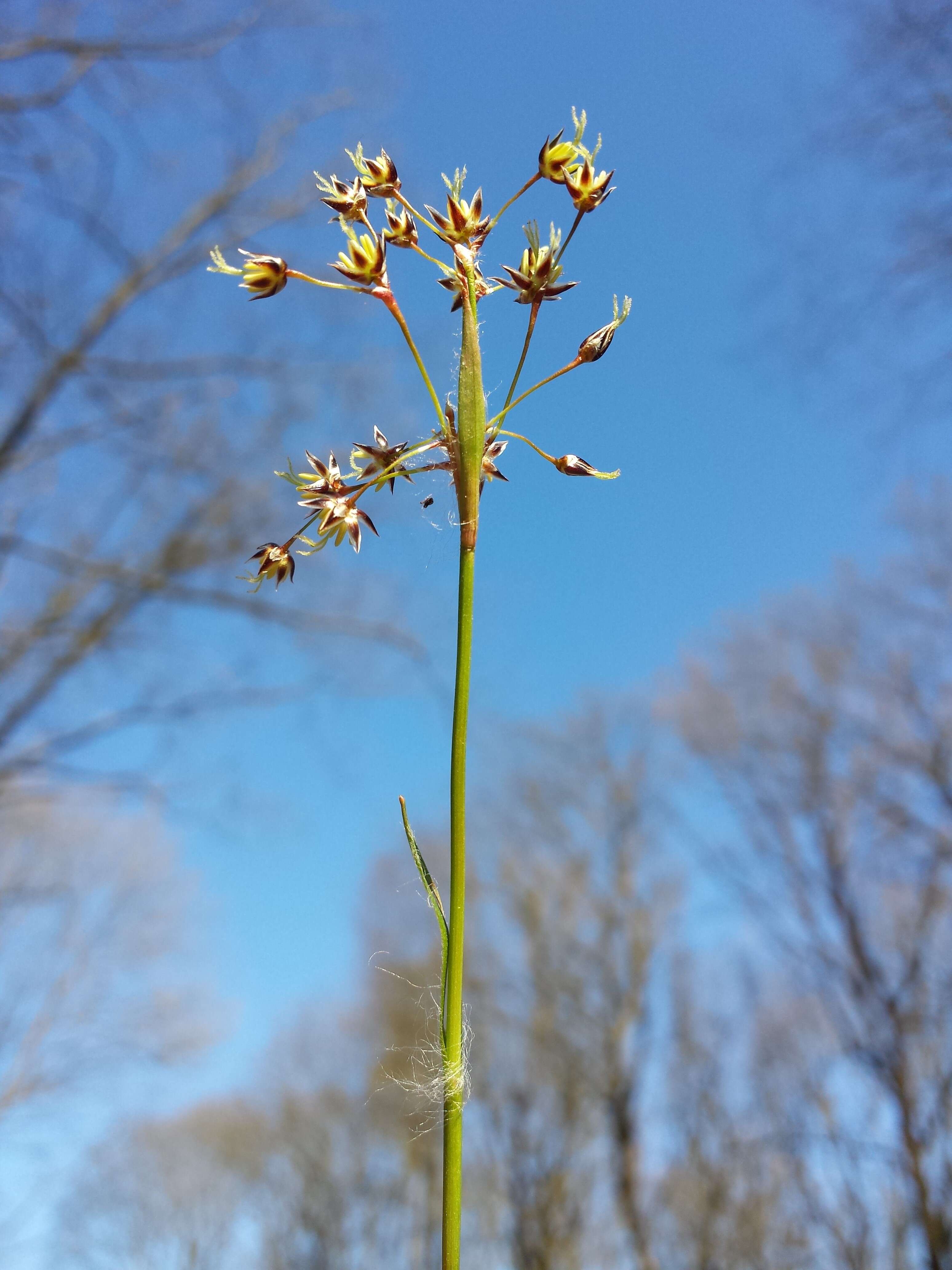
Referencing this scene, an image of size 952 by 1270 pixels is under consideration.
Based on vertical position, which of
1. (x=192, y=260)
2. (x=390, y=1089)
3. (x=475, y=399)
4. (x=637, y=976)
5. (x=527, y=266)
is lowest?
(x=475, y=399)

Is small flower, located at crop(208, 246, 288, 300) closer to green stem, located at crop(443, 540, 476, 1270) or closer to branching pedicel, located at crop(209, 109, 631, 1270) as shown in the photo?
branching pedicel, located at crop(209, 109, 631, 1270)

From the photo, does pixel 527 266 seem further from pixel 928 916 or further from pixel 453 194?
pixel 928 916

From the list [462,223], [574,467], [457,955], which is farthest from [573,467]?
[457,955]

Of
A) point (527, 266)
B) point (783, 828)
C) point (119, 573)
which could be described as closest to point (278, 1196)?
point (783, 828)

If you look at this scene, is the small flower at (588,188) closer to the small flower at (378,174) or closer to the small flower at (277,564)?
the small flower at (378,174)

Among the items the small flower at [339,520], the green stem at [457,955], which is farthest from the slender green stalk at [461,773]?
the small flower at [339,520]

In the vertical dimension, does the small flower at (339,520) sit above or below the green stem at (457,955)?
above

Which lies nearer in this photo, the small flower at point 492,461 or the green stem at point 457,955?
the green stem at point 457,955
